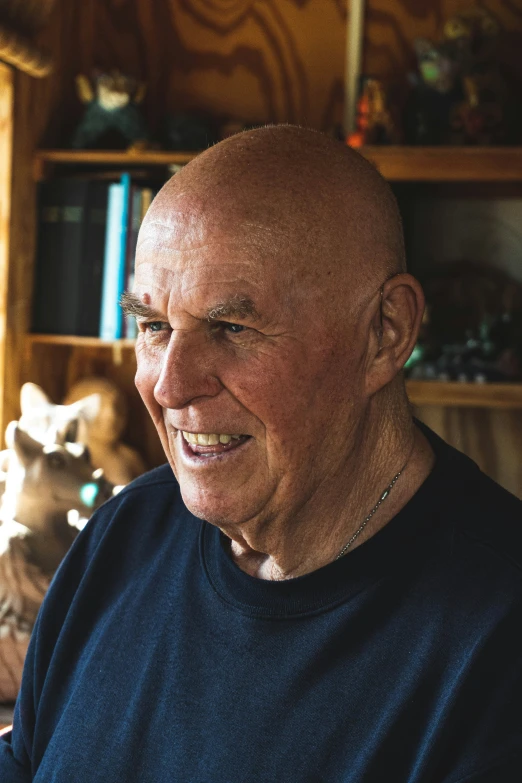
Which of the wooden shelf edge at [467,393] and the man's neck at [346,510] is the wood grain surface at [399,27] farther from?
the man's neck at [346,510]

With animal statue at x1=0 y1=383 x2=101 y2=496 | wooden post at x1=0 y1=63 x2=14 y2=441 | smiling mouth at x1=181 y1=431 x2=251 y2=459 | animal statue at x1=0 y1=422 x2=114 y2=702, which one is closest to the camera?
smiling mouth at x1=181 y1=431 x2=251 y2=459

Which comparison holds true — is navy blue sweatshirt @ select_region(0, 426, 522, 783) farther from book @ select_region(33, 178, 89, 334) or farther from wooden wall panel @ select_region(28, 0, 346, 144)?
wooden wall panel @ select_region(28, 0, 346, 144)

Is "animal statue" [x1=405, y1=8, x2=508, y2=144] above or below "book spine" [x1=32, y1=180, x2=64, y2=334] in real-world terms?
above

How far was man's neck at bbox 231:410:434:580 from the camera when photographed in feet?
3.31

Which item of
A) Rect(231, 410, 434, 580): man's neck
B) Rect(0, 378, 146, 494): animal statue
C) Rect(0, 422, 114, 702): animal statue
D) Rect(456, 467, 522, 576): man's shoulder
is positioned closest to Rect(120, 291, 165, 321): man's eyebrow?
Rect(231, 410, 434, 580): man's neck

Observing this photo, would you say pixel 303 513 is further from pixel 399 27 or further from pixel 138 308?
pixel 399 27

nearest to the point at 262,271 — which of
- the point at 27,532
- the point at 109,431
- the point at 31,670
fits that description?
the point at 31,670

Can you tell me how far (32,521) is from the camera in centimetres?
183

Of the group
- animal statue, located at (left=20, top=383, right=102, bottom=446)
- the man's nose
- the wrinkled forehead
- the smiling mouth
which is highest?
the wrinkled forehead

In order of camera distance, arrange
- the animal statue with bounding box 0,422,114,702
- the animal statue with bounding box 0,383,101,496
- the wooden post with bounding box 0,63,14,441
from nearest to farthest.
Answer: the animal statue with bounding box 0,422,114,702, the animal statue with bounding box 0,383,101,496, the wooden post with bounding box 0,63,14,441

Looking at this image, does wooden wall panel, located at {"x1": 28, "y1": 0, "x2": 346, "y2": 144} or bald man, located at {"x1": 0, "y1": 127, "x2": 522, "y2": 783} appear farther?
wooden wall panel, located at {"x1": 28, "y1": 0, "x2": 346, "y2": 144}

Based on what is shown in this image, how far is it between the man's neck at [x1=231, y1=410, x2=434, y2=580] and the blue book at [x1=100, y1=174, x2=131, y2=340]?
1.54 meters

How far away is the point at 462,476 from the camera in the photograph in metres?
1.01

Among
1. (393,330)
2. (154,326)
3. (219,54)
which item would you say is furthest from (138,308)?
(219,54)
